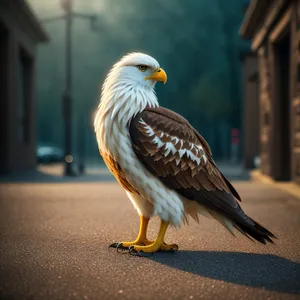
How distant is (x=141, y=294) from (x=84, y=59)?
5356 cm

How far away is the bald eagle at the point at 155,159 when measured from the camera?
16.7 ft

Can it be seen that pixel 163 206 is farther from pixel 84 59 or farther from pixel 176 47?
pixel 84 59

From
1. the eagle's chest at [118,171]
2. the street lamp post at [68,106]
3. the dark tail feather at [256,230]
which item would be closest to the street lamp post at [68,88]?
the street lamp post at [68,106]

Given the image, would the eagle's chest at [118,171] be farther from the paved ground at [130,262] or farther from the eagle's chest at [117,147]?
the paved ground at [130,262]

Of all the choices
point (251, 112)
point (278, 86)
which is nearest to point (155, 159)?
point (278, 86)

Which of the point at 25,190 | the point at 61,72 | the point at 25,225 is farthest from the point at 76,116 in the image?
the point at 25,225

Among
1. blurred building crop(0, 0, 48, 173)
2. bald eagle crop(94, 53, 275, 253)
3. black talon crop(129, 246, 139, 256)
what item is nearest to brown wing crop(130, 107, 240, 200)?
bald eagle crop(94, 53, 275, 253)

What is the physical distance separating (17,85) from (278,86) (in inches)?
435

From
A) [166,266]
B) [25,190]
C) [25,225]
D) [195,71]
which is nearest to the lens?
[166,266]

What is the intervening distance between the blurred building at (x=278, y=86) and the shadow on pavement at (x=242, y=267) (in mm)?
8296

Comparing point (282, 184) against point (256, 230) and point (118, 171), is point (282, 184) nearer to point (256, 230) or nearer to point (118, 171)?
point (256, 230)

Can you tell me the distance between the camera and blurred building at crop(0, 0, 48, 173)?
831 inches

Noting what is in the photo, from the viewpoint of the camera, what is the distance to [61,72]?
5944 cm

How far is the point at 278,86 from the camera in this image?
16.1 meters
